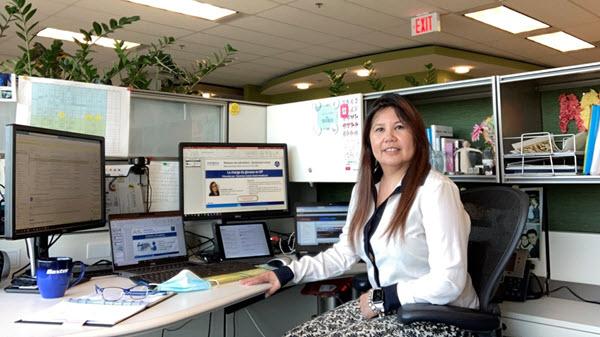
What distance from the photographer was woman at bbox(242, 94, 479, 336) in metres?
1.47

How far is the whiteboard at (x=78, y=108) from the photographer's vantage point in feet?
6.17

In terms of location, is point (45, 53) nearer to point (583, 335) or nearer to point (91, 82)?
point (91, 82)

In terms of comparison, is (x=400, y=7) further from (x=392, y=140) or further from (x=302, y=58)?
(x=392, y=140)

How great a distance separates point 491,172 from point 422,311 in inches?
32.4

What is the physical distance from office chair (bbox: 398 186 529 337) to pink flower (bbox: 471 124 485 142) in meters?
0.56

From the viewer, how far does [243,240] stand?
2227 millimetres

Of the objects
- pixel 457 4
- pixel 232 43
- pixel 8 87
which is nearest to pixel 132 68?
pixel 8 87

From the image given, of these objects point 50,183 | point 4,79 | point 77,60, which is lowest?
point 50,183

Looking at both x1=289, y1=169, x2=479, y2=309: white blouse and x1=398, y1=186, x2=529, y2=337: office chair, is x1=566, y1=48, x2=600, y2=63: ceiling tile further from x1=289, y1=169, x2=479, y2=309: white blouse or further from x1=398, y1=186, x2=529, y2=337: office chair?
x1=289, y1=169, x2=479, y2=309: white blouse

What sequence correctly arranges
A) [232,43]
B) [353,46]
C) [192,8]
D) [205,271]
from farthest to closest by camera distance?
[353,46] < [232,43] < [192,8] < [205,271]

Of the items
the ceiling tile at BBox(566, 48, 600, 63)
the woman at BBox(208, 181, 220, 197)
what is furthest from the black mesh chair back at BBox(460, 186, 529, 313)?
the ceiling tile at BBox(566, 48, 600, 63)

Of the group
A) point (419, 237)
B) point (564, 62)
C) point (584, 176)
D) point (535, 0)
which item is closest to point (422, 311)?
point (419, 237)

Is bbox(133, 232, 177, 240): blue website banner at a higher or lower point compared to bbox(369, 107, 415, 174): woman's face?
lower

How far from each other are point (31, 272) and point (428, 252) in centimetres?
132
